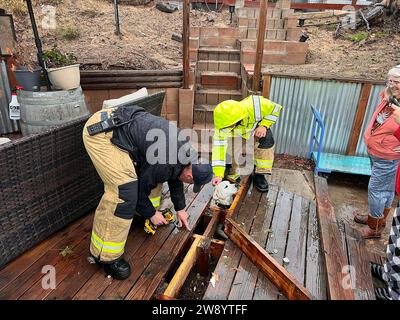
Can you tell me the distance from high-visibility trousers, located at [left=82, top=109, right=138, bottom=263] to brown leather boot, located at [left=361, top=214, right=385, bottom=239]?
304 centimetres

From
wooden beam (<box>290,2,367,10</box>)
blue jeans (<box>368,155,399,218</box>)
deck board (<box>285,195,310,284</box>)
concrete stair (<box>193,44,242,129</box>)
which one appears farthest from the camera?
wooden beam (<box>290,2,367,10</box>)

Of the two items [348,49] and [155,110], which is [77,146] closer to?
[155,110]

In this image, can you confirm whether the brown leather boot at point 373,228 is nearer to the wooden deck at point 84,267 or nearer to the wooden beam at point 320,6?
the wooden deck at point 84,267

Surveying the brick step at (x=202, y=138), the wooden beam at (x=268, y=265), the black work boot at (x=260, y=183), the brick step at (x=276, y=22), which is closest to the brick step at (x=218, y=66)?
the brick step at (x=276, y=22)

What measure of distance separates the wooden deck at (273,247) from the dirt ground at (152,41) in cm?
346

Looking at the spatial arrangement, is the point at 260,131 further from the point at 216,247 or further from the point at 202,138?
the point at 202,138

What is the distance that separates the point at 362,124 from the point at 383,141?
257 cm

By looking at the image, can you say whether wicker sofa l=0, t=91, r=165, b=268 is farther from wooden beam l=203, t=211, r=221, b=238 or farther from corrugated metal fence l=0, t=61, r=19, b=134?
corrugated metal fence l=0, t=61, r=19, b=134

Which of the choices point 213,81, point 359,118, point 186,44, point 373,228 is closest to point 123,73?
point 186,44

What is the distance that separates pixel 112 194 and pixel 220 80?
16.8 feet

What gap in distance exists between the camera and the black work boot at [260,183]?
404 cm

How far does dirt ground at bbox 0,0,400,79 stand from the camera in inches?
259

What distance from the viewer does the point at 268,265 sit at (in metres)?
2.74

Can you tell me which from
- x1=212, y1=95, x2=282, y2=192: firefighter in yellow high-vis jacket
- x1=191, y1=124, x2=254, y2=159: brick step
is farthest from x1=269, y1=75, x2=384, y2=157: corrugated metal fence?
x1=212, y1=95, x2=282, y2=192: firefighter in yellow high-vis jacket
